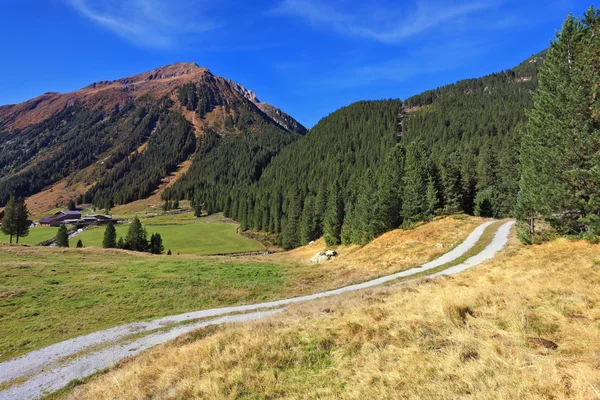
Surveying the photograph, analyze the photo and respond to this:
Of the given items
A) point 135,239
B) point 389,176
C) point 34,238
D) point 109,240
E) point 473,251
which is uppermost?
point 389,176

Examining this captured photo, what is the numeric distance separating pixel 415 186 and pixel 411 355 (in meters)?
41.1

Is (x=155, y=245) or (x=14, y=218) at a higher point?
(x=14, y=218)

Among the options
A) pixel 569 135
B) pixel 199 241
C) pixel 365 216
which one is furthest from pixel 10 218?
pixel 569 135

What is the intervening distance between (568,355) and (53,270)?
1584 inches

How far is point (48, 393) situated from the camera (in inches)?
402

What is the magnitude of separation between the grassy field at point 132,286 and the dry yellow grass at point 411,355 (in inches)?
375

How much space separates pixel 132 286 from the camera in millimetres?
25859

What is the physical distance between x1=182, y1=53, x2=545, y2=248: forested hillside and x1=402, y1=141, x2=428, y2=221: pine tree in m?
0.15

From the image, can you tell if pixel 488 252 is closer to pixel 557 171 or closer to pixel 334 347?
pixel 557 171

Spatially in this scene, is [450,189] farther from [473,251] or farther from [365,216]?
[473,251]

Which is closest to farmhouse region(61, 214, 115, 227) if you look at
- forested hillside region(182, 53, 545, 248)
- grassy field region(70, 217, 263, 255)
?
grassy field region(70, 217, 263, 255)

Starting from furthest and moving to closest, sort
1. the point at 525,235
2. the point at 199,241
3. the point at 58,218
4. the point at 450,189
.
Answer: the point at 58,218 < the point at 199,241 < the point at 450,189 < the point at 525,235

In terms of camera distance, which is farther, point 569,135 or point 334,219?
point 334,219

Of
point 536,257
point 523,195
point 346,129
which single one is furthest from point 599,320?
point 346,129
